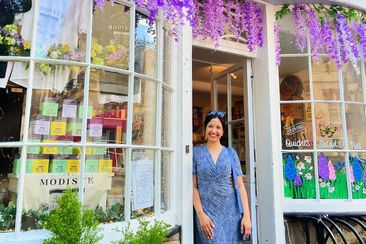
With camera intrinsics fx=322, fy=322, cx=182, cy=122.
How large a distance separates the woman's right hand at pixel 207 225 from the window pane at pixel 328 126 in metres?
1.57

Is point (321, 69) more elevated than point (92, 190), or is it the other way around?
point (321, 69)

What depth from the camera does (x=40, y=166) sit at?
203 centimetres

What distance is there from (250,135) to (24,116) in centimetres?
223

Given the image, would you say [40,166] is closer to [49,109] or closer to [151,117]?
[49,109]

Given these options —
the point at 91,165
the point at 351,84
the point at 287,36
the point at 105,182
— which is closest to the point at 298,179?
the point at 351,84

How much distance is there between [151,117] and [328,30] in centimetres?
231

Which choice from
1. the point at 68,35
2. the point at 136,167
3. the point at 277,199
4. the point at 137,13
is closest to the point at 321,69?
the point at 277,199

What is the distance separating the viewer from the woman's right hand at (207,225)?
248 centimetres

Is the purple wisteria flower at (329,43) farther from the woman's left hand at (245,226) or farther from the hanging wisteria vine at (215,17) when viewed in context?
the woman's left hand at (245,226)

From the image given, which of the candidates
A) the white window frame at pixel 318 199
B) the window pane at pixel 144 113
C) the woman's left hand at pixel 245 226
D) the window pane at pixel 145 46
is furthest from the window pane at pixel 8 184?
the white window frame at pixel 318 199

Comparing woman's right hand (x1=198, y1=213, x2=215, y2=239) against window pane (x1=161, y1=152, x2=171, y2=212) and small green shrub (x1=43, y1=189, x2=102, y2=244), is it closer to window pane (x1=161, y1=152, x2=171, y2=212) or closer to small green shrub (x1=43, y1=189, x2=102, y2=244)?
window pane (x1=161, y1=152, x2=171, y2=212)

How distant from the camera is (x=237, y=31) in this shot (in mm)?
3367

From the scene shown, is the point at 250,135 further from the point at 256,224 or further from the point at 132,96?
the point at 132,96

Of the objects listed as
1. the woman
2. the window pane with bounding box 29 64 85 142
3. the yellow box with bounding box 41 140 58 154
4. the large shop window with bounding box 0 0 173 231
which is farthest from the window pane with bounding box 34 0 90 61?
the woman
